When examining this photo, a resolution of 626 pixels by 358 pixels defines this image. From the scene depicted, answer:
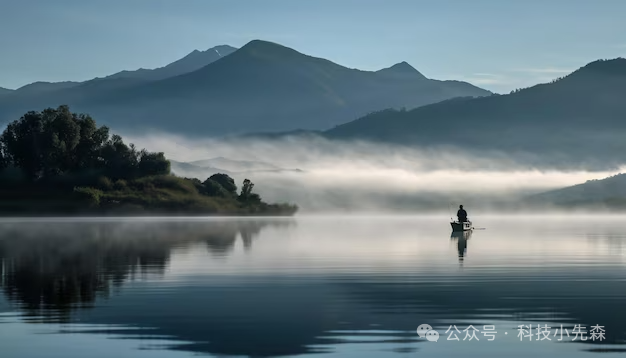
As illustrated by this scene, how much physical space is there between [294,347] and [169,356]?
309 cm

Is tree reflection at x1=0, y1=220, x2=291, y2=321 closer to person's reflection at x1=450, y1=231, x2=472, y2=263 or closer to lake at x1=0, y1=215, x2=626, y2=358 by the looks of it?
lake at x1=0, y1=215, x2=626, y2=358

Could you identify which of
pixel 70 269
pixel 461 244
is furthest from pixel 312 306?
pixel 461 244

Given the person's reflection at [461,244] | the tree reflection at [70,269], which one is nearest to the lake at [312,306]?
the tree reflection at [70,269]

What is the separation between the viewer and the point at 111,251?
64.5m

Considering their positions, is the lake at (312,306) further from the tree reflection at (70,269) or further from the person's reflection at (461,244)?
the person's reflection at (461,244)

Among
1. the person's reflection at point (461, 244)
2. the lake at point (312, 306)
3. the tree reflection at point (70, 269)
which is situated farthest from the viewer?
the person's reflection at point (461, 244)

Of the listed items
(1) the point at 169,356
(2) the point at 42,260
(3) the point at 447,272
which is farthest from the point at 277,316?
(2) the point at 42,260

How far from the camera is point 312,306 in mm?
33312

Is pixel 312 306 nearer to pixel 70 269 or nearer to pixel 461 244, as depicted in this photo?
pixel 70 269

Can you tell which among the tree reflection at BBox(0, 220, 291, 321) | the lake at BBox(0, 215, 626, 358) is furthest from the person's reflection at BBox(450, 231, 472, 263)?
the tree reflection at BBox(0, 220, 291, 321)

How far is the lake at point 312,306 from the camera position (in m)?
25.7

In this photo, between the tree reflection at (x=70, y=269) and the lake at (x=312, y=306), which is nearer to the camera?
the lake at (x=312, y=306)

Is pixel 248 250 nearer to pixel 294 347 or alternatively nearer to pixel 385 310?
pixel 385 310

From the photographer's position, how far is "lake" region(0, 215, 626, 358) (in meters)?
25.7
